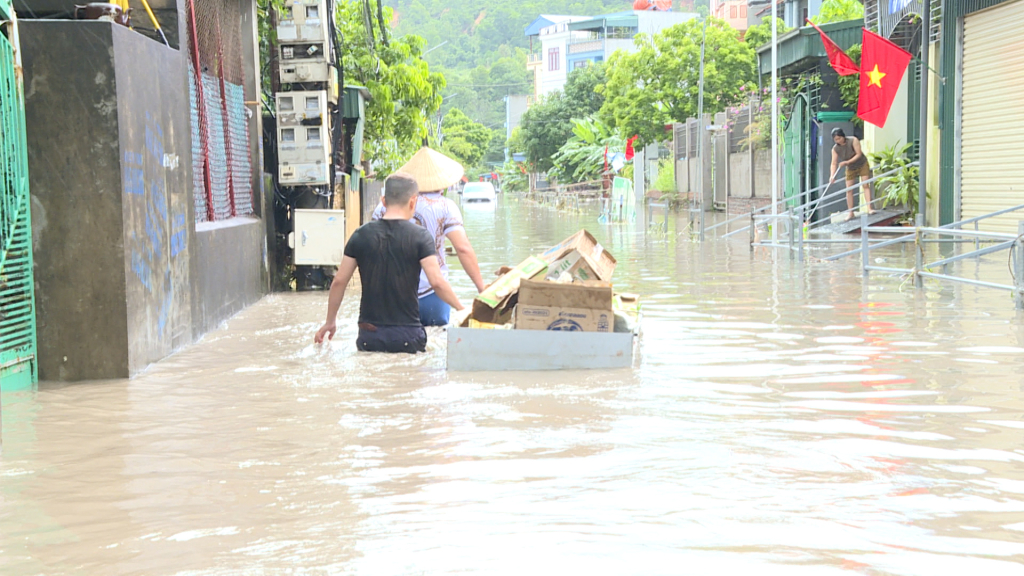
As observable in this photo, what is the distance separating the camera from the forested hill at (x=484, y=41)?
159375 millimetres

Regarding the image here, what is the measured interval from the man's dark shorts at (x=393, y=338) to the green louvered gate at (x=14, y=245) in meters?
2.45

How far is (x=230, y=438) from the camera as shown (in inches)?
249

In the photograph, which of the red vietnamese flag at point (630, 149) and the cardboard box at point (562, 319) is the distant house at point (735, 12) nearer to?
the red vietnamese flag at point (630, 149)

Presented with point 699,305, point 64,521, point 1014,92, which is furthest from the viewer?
point 1014,92

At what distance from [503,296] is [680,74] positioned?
126 feet

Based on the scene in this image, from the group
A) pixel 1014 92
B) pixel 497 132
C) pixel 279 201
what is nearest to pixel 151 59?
pixel 279 201

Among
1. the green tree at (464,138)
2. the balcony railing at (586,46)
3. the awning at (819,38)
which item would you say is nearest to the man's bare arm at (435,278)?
the awning at (819,38)

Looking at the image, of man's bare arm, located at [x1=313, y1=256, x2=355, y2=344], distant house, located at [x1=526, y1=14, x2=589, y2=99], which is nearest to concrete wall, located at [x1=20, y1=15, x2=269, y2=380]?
man's bare arm, located at [x1=313, y1=256, x2=355, y2=344]

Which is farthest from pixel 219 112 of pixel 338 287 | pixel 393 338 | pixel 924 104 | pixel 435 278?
pixel 924 104

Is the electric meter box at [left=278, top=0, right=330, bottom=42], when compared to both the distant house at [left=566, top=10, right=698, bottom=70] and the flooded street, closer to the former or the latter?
the flooded street

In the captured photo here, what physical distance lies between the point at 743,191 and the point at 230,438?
3229cm

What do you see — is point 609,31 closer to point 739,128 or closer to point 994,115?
point 739,128

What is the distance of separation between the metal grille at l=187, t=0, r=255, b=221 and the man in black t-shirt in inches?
150

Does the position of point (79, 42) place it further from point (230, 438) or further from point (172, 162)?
point (230, 438)
